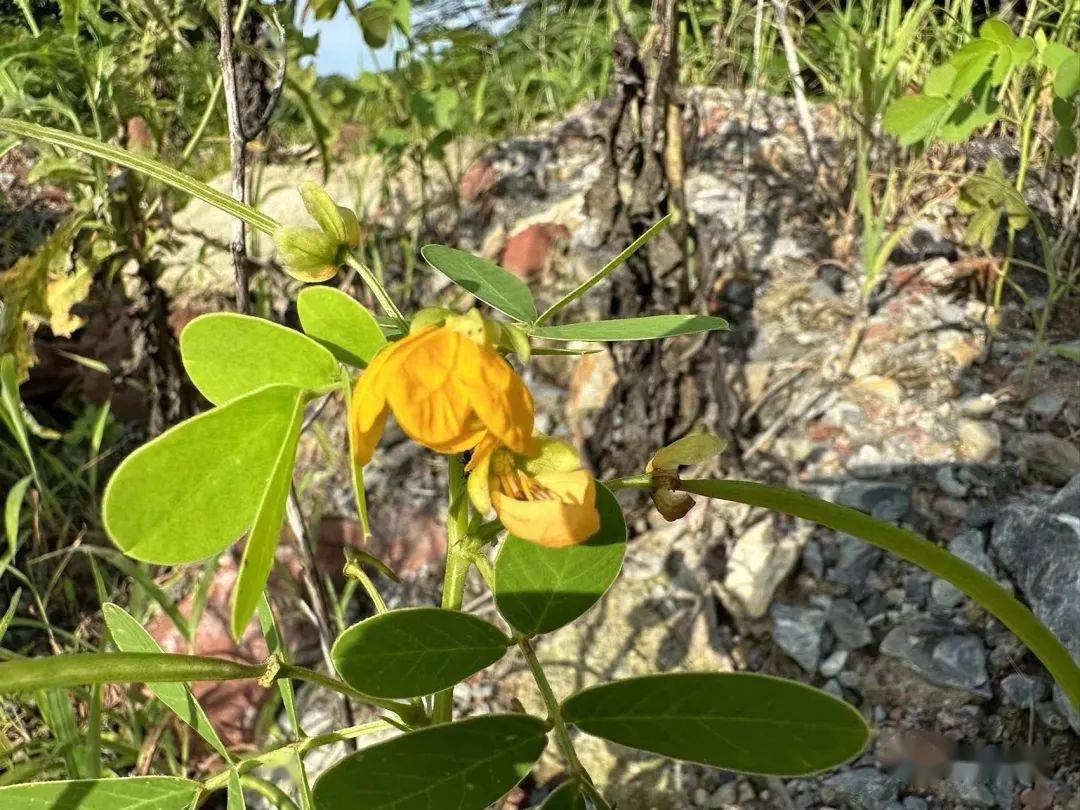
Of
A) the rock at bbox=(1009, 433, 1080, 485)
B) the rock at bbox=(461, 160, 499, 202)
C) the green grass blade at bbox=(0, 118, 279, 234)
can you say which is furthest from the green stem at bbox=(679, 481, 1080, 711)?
the rock at bbox=(461, 160, 499, 202)

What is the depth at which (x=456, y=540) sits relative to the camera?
54 centimetres

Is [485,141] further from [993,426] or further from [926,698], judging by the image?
[926,698]

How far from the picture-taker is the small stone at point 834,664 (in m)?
1.35

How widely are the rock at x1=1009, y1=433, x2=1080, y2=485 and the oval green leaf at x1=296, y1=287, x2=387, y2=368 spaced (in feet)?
4.48

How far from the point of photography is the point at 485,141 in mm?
2945

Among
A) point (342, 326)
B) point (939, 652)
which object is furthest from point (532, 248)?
point (342, 326)

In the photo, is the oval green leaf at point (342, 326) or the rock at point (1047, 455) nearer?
the oval green leaf at point (342, 326)

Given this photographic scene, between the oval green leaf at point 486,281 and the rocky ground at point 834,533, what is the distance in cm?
89

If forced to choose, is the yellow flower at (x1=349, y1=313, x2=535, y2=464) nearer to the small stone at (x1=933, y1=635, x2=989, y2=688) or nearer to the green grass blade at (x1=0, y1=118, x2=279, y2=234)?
the green grass blade at (x1=0, y1=118, x2=279, y2=234)

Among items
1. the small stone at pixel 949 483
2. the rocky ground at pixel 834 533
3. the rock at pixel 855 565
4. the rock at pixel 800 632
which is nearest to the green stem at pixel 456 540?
the rocky ground at pixel 834 533

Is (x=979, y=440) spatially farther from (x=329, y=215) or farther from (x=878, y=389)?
(x=329, y=215)

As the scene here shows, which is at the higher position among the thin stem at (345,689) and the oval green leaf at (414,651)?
the oval green leaf at (414,651)

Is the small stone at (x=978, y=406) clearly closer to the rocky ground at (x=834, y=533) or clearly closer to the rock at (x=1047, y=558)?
the rocky ground at (x=834, y=533)

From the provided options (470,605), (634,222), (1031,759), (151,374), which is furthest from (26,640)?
(1031,759)
